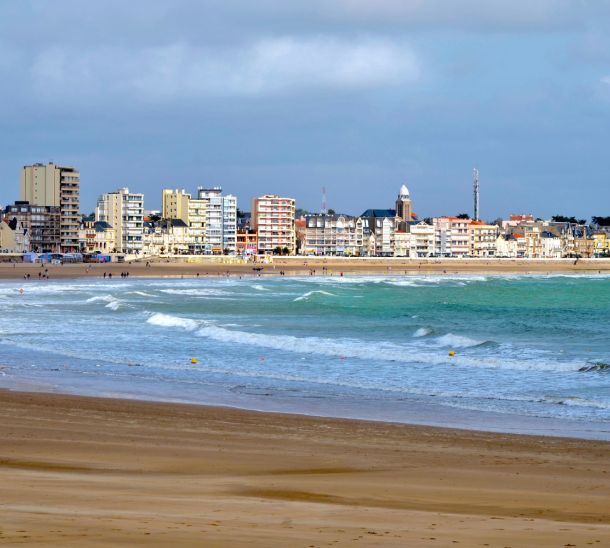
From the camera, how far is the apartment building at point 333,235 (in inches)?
7013

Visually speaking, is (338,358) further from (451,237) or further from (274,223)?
(451,237)

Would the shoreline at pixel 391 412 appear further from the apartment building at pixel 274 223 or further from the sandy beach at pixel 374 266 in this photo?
the apartment building at pixel 274 223

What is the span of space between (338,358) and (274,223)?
151076mm

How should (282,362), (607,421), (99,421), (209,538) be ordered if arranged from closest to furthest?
(209,538) < (99,421) < (607,421) < (282,362)

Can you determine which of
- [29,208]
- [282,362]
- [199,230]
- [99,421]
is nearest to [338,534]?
[99,421]

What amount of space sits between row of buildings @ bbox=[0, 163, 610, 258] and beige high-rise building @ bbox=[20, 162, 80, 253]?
16 cm

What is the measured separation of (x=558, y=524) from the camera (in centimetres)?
829

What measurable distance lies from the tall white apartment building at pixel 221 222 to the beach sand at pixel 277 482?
160 meters

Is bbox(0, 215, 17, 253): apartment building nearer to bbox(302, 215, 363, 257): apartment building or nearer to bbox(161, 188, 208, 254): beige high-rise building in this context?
bbox(161, 188, 208, 254): beige high-rise building

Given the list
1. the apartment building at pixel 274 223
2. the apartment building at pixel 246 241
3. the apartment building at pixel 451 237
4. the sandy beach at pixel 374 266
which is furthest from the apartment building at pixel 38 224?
the apartment building at pixel 451 237

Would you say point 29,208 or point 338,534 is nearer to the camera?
point 338,534

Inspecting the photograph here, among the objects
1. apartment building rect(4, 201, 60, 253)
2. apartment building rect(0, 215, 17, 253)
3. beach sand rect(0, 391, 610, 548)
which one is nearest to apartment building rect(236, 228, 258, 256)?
apartment building rect(4, 201, 60, 253)

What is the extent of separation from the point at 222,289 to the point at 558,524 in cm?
6419

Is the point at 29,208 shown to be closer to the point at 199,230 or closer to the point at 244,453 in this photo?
the point at 199,230
